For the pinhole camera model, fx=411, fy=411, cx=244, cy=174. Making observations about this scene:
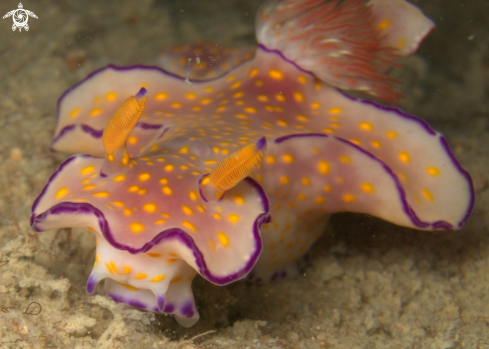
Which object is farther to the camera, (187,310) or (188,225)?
(187,310)

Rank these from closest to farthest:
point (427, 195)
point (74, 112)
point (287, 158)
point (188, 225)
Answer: point (188, 225) < point (287, 158) < point (427, 195) < point (74, 112)

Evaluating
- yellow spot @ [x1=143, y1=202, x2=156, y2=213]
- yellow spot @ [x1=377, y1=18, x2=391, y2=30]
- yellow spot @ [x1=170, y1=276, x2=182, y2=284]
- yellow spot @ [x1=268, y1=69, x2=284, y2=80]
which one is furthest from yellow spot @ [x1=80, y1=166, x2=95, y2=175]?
yellow spot @ [x1=377, y1=18, x2=391, y2=30]

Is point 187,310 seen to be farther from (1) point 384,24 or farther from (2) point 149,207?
(1) point 384,24

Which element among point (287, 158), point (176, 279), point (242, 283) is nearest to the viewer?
point (176, 279)

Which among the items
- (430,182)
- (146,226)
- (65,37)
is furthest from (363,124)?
(65,37)

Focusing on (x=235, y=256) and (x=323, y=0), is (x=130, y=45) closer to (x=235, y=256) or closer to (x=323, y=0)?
(x=323, y=0)

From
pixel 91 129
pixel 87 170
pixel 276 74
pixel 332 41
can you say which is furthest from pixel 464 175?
pixel 91 129
